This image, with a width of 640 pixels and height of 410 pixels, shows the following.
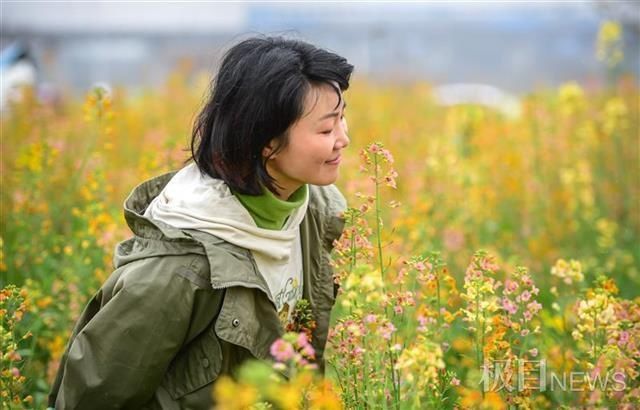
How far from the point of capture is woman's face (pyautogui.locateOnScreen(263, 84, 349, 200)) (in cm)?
219

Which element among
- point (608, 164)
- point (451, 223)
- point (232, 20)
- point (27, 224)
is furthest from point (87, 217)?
point (232, 20)

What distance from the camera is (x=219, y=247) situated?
2.18 meters

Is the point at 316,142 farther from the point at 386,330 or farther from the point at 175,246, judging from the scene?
the point at 386,330

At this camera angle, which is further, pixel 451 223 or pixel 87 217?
pixel 451 223

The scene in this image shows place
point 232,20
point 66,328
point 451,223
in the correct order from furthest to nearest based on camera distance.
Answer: point 232,20 < point 451,223 < point 66,328

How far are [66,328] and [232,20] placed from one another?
2200cm

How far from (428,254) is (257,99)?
1.74 ft

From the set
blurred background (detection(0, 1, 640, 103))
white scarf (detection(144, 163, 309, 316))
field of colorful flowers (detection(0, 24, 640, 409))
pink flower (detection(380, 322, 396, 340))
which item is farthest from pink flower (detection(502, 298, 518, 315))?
blurred background (detection(0, 1, 640, 103))

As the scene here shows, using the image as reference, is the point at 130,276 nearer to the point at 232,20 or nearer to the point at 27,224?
the point at 27,224

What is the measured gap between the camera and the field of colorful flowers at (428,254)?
2016 mm

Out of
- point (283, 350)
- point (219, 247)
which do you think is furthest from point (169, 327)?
point (283, 350)

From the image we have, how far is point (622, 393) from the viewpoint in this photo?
220 cm

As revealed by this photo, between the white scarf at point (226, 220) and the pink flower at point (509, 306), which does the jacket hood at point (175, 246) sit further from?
the pink flower at point (509, 306)

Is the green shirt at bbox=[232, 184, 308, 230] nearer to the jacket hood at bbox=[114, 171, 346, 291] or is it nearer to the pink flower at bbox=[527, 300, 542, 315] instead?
the jacket hood at bbox=[114, 171, 346, 291]
